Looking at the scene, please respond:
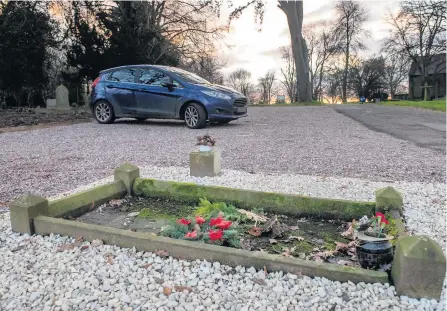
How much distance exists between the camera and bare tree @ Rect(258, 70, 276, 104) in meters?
48.9

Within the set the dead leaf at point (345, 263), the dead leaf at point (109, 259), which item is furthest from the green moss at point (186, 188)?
the dead leaf at point (345, 263)

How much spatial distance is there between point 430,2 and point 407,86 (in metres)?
28.1

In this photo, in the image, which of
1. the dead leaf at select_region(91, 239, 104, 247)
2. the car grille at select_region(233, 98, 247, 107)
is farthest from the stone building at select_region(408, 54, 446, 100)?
the dead leaf at select_region(91, 239, 104, 247)

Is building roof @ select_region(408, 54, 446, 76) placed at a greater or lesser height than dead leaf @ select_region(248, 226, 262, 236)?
greater

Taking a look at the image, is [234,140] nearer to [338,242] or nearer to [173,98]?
[173,98]

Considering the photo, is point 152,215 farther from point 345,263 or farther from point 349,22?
point 349,22

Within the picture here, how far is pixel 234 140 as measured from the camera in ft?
24.5

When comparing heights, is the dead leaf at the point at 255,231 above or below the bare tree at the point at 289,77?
below

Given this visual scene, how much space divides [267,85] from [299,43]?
28.7 m

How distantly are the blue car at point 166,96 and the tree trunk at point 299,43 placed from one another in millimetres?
12814

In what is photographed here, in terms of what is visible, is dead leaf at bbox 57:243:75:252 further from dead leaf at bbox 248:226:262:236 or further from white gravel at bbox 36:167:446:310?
dead leaf at bbox 248:226:262:236

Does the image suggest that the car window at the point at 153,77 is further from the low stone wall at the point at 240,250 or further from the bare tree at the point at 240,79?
the bare tree at the point at 240,79

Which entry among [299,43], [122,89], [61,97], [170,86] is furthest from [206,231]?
[299,43]

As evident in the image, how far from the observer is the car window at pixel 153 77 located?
9023mm
